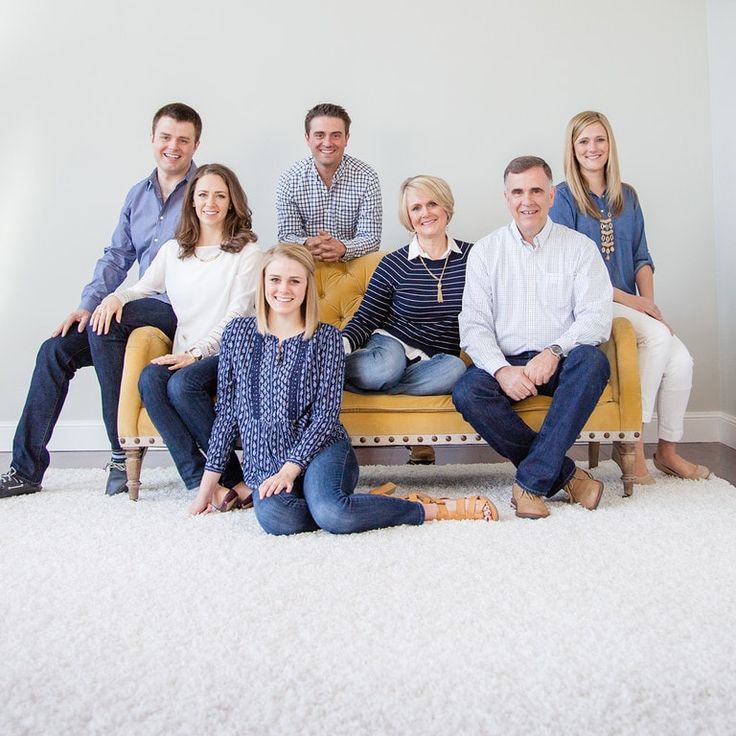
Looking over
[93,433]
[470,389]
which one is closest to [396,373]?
[470,389]

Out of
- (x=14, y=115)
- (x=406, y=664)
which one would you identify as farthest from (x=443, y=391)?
(x=14, y=115)

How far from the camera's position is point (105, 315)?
107 inches

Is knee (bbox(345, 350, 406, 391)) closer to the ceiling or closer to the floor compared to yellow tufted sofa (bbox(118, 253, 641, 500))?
closer to the ceiling

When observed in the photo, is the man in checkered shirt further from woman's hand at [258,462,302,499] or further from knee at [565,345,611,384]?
woman's hand at [258,462,302,499]

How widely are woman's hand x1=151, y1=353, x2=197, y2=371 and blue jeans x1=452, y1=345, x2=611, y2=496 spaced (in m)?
0.88

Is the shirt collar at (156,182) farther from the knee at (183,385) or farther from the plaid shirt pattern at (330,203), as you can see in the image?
the knee at (183,385)

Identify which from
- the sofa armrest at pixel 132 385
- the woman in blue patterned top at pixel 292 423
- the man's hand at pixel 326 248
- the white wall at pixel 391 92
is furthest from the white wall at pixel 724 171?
the sofa armrest at pixel 132 385

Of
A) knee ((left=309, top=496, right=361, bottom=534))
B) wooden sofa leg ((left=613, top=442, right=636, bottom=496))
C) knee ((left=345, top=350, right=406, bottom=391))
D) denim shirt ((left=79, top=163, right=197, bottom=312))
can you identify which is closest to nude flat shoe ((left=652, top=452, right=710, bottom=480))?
wooden sofa leg ((left=613, top=442, right=636, bottom=496))

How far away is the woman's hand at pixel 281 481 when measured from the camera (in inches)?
86.0

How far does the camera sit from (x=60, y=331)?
285cm

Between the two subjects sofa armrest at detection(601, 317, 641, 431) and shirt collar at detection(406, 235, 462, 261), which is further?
shirt collar at detection(406, 235, 462, 261)

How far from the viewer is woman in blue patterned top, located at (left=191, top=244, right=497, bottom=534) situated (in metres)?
2.19

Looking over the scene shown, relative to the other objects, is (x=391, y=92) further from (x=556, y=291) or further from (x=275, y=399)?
(x=275, y=399)

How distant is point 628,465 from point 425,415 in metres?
0.68
